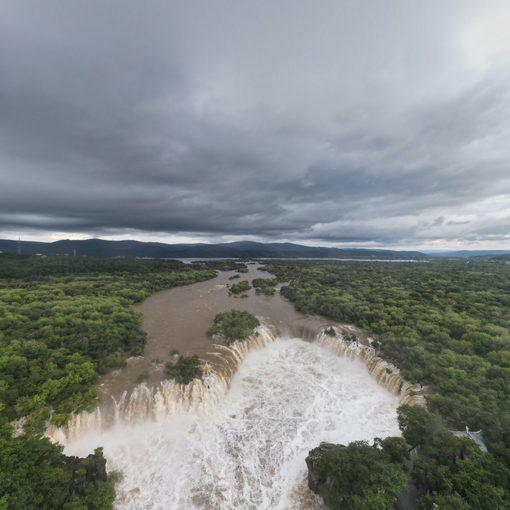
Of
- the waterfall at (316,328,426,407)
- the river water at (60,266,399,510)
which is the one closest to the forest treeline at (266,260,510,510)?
the waterfall at (316,328,426,407)

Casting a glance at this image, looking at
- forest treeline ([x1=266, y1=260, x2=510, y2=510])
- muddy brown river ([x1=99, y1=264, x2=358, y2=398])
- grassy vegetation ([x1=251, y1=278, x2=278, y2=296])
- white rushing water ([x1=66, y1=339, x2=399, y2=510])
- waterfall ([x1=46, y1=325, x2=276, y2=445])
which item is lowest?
white rushing water ([x1=66, y1=339, x2=399, y2=510])

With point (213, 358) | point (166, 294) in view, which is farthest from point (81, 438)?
point (166, 294)

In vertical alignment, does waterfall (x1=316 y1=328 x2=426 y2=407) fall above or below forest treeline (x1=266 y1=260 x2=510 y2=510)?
below

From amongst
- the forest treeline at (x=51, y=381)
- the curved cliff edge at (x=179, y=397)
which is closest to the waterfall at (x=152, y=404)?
the curved cliff edge at (x=179, y=397)

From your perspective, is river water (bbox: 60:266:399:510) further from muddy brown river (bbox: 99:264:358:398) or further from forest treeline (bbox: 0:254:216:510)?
forest treeline (bbox: 0:254:216:510)

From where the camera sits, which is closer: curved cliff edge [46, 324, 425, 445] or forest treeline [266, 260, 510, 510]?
forest treeline [266, 260, 510, 510]

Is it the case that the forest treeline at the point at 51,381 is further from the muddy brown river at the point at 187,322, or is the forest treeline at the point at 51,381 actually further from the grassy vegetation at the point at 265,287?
the grassy vegetation at the point at 265,287

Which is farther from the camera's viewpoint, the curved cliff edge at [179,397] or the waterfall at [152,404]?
the curved cliff edge at [179,397]

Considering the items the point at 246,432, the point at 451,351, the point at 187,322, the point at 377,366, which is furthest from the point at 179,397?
the point at 451,351
